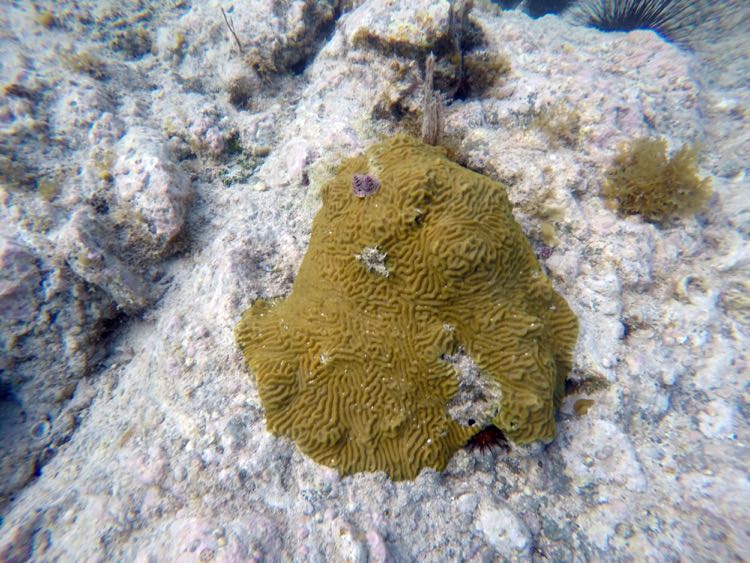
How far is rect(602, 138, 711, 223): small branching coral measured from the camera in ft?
11.4

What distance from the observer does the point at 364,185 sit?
3090mm

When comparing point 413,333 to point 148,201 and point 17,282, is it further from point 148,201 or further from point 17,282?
point 17,282

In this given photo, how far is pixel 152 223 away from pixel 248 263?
1286 millimetres

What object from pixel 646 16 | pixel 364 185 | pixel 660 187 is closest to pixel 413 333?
pixel 364 185

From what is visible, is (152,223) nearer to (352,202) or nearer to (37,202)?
(37,202)

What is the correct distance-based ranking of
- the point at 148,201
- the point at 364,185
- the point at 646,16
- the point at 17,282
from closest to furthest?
the point at 364,185 < the point at 17,282 < the point at 148,201 < the point at 646,16

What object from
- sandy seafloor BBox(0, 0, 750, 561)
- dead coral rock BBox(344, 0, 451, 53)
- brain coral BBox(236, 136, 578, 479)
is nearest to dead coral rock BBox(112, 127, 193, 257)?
sandy seafloor BBox(0, 0, 750, 561)

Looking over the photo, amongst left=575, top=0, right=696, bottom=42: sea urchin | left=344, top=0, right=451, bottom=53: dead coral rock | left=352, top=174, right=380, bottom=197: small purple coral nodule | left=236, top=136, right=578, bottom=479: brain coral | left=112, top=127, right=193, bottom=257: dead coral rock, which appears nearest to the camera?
left=236, top=136, right=578, bottom=479: brain coral

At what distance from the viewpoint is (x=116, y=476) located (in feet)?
9.25

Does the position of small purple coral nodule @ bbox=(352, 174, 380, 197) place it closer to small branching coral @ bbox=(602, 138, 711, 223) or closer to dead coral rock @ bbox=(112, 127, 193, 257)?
dead coral rock @ bbox=(112, 127, 193, 257)

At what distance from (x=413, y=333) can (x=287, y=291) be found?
1.39 m

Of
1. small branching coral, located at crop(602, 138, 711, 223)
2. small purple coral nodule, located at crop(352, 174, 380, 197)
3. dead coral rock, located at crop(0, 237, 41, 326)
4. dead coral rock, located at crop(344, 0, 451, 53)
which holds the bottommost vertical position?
small branching coral, located at crop(602, 138, 711, 223)

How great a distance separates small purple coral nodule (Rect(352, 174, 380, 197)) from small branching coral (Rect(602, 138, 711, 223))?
→ 7.94 feet

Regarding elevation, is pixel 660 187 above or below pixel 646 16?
below
